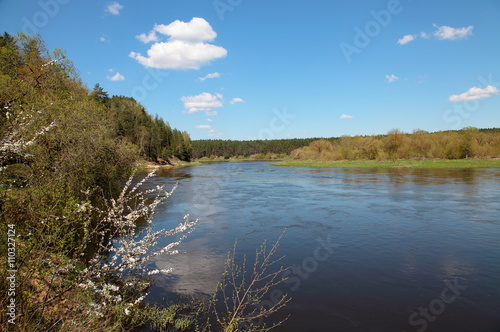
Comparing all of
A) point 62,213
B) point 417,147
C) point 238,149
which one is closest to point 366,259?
point 62,213

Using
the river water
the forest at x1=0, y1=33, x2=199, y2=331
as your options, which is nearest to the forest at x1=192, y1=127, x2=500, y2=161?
the river water

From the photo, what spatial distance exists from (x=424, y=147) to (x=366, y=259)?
74.0 meters

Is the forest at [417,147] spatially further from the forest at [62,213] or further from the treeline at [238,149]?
the treeline at [238,149]

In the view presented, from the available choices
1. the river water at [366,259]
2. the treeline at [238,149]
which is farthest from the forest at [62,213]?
the treeline at [238,149]

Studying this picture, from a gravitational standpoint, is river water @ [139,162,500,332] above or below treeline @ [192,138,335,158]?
below

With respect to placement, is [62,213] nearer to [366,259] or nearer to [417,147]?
[366,259]

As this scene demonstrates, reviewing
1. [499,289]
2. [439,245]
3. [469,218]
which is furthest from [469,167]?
[499,289]

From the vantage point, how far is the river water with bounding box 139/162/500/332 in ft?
25.6

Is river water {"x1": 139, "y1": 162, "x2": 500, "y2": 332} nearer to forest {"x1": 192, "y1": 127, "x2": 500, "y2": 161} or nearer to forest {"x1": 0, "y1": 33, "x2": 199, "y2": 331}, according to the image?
forest {"x1": 0, "y1": 33, "x2": 199, "y2": 331}

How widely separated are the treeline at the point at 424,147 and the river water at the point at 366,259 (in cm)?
5257

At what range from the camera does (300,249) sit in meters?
12.8

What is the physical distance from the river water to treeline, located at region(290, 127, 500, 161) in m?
52.6

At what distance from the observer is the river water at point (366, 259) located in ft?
25.6

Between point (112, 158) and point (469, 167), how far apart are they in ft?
199
